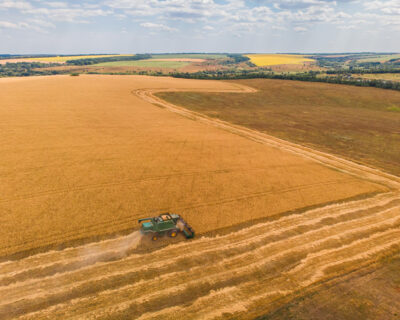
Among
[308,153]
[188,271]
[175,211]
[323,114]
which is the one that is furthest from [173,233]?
[323,114]

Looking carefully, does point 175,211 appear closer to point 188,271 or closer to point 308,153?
point 188,271

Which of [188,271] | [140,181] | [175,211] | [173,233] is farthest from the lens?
[140,181]

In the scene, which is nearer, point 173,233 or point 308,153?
point 173,233

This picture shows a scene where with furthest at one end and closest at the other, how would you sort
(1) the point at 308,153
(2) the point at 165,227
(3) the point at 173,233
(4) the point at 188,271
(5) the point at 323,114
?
(5) the point at 323,114
(1) the point at 308,153
(3) the point at 173,233
(2) the point at 165,227
(4) the point at 188,271

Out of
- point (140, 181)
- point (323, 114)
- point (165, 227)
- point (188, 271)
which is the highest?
point (323, 114)

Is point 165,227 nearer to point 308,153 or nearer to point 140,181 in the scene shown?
point 140,181

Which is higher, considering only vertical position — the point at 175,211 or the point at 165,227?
the point at 165,227

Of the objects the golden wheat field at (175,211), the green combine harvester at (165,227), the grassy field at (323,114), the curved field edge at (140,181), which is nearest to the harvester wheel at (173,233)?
the green combine harvester at (165,227)
